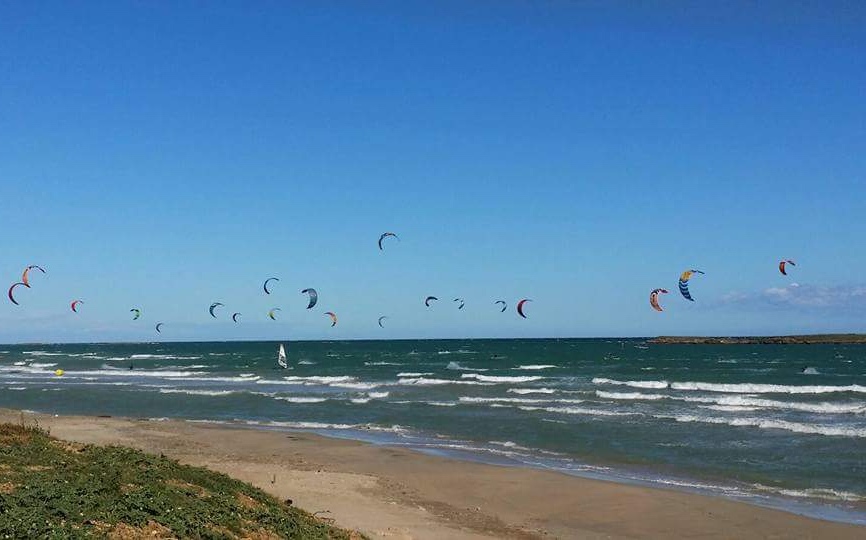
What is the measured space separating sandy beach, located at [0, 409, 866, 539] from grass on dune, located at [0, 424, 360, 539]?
242 centimetres

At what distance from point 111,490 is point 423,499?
23.8 feet

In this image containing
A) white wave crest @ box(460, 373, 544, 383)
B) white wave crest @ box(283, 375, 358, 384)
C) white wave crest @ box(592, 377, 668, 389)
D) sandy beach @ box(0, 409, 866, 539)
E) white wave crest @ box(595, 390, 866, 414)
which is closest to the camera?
sandy beach @ box(0, 409, 866, 539)

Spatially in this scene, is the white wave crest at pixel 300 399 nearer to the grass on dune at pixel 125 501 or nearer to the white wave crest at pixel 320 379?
the white wave crest at pixel 320 379

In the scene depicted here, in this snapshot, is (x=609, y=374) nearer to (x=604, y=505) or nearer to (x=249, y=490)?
(x=604, y=505)

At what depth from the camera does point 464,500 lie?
47.6 feet

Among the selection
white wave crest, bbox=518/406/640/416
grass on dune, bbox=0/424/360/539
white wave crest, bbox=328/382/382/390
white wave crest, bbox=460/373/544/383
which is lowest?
white wave crest, bbox=328/382/382/390

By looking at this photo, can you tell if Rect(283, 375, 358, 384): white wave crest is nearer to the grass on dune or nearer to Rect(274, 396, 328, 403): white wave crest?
Rect(274, 396, 328, 403): white wave crest

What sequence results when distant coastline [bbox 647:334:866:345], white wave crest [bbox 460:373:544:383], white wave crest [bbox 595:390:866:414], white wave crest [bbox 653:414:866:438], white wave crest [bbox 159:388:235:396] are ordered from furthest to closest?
distant coastline [bbox 647:334:866:345], white wave crest [bbox 460:373:544:383], white wave crest [bbox 159:388:235:396], white wave crest [bbox 595:390:866:414], white wave crest [bbox 653:414:866:438]

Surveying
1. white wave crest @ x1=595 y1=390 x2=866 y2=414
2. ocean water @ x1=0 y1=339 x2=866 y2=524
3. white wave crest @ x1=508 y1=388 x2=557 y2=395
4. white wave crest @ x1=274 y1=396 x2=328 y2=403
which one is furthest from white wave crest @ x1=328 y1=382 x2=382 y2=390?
white wave crest @ x1=595 y1=390 x2=866 y2=414

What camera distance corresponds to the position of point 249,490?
403 inches

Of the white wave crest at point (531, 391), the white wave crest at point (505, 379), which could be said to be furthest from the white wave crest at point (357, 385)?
the white wave crest at point (531, 391)

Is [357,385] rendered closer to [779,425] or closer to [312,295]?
[312,295]

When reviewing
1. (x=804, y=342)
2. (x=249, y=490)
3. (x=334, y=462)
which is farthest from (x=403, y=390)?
(x=804, y=342)

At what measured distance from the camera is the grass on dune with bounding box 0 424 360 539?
23.3 feet
